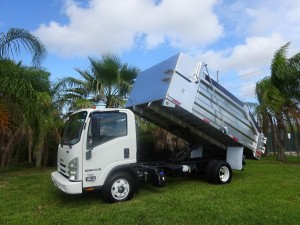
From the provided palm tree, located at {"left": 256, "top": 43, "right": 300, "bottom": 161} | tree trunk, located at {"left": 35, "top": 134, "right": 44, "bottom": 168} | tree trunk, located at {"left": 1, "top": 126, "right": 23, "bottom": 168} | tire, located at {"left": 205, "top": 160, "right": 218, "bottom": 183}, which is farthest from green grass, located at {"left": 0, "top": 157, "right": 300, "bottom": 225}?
palm tree, located at {"left": 256, "top": 43, "right": 300, "bottom": 161}

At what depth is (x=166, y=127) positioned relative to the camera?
11031 millimetres

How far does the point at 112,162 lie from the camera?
7777 millimetres

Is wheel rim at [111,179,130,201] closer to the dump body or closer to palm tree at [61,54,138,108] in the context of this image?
the dump body

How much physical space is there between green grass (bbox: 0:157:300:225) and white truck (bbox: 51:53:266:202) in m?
0.47

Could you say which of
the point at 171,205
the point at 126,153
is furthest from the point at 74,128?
the point at 171,205

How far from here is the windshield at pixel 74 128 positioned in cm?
768

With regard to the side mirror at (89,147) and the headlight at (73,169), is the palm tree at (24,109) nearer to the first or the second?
the headlight at (73,169)

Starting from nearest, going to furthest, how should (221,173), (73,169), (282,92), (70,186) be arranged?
(70,186)
(73,169)
(221,173)
(282,92)

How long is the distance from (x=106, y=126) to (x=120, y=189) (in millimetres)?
1476

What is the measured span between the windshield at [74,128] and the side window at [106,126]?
0.95 ft

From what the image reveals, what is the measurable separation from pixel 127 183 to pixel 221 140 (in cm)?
378

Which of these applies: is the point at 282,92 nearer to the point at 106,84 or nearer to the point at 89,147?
the point at 106,84

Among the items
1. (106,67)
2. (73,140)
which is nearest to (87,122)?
(73,140)

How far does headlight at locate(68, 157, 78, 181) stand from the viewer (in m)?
7.39
